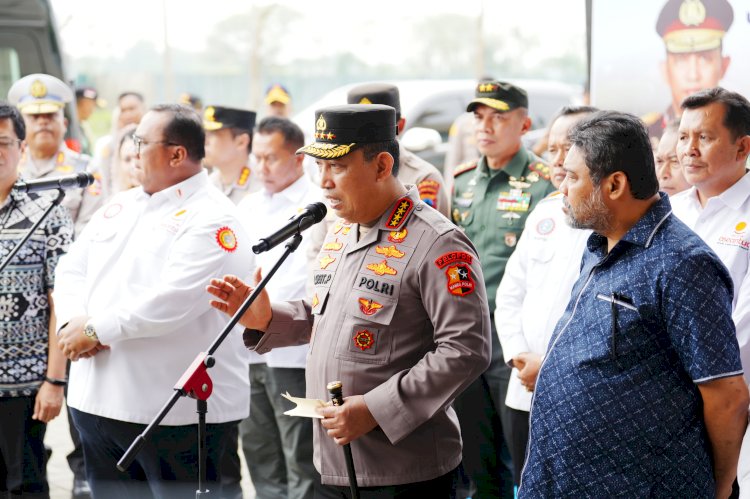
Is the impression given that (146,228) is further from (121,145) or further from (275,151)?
(121,145)

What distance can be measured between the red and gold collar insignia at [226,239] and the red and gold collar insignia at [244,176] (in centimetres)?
185

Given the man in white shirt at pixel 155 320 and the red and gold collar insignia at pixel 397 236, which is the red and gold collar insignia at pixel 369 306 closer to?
the red and gold collar insignia at pixel 397 236

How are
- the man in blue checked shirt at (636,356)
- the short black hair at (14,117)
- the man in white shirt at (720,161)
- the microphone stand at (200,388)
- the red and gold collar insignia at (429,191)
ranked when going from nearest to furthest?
1. the man in blue checked shirt at (636,356)
2. the microphone stand at (200,388)
3. the man in white shirt at (720,161)
4. the short black hair at (14,117)
5. the red and gold collar insignia at (429,191)

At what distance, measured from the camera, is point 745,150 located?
311 cm

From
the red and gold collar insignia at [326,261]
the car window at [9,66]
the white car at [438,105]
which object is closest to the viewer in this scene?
the red and gold collar insignia at [326,261]

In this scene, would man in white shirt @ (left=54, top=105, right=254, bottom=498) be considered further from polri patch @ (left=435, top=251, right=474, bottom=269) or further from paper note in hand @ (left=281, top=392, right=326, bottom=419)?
polri patch @ (left=435, top=251, right=474, bottom=269)

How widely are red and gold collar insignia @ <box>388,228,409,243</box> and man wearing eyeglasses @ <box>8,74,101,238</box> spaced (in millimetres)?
3355

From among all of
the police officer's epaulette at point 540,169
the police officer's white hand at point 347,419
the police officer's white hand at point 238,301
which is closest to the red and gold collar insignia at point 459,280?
the police officer's white hand at point 347,419

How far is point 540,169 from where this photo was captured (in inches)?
174

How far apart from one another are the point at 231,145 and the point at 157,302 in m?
2.23

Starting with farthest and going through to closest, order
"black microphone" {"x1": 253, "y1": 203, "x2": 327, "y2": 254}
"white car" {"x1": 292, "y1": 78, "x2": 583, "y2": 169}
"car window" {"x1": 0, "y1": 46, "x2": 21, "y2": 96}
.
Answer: "white car" {"x1": 292, "y1": 78, "x2": 583, "y2": 169} < "car window" {"x1": 0, "y1": 46, "x2": 21, "y2": 96} < "black microphone" {"x1": 253, "y1": 203, "x2": 327, "y2": 254}

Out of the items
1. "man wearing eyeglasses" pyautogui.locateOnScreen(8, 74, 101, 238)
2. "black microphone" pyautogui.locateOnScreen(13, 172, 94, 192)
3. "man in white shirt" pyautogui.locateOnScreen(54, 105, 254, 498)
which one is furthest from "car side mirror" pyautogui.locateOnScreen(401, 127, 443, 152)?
"black microphone" pyautogui.locateOnScreen(13, 172, 94, 192)

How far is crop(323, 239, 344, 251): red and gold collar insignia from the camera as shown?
2904mm

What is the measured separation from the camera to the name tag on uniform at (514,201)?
4332 millimetres
